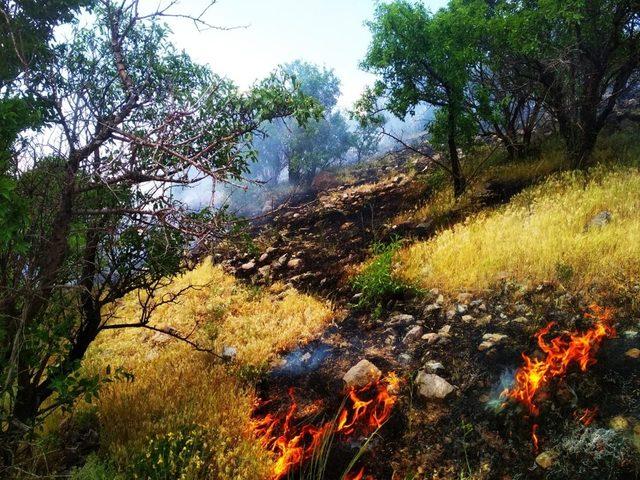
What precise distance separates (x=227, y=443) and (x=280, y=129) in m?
30.6

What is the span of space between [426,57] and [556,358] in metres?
8.64

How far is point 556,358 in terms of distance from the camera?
13.6ft

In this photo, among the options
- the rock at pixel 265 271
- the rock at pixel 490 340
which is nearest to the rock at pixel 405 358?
the rock at pixel 490 340

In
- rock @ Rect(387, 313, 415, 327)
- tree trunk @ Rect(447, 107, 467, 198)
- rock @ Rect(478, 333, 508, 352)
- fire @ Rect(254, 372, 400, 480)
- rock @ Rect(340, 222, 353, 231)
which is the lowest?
fire @ Rect(254, 372, 400, 480)

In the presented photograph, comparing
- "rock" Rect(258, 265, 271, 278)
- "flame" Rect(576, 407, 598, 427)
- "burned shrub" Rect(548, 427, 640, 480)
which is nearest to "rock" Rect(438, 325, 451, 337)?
"flame" Rect(576, 407, 598, 427)

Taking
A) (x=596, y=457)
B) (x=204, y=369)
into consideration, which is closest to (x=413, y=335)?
(x=596, y=457)

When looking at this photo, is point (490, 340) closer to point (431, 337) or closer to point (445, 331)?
point (445, 331)

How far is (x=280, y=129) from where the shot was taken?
32.2 m

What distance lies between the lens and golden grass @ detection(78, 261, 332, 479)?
4.02 m

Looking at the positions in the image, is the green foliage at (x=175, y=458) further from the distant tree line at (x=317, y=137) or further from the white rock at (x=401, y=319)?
the distant tree line at (x=317, y=137)

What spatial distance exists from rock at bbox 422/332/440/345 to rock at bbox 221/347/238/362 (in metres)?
2.86

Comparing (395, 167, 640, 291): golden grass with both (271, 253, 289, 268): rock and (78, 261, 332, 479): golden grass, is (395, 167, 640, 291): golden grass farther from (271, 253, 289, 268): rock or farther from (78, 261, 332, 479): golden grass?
(271, 253, 289, 268): rock

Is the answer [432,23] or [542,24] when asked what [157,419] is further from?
[542,24]

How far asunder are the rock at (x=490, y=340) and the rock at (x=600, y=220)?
305 cm
